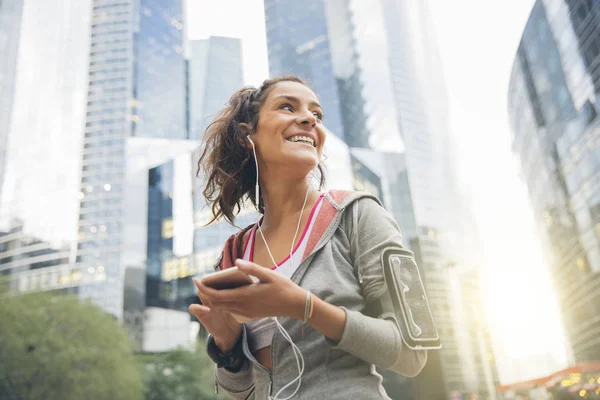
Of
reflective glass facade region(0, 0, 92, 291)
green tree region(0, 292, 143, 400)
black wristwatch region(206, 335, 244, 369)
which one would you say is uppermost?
reflective glass facade region(0, 0, 92, 291)

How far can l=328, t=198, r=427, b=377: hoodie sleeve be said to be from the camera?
0.94 meters

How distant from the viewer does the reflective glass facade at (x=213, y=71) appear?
217 ft

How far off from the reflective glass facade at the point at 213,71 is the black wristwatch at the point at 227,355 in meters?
64.0

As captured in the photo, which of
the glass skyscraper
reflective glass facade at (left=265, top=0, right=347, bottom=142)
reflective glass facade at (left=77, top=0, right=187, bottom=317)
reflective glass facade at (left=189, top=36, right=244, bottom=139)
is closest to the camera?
the glass skyscraper

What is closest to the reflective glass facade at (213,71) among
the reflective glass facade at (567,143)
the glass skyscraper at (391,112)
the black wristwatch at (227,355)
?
the glass skyscraper at (391,112)

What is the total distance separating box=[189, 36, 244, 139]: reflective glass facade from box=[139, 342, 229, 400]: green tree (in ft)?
131

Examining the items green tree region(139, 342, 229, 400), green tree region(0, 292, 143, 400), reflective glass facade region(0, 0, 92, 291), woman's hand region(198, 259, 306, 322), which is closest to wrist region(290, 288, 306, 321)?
woman's hand region(198, 259, 306, 322)

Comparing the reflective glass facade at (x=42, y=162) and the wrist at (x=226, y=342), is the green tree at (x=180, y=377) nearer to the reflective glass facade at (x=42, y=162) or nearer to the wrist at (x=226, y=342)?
the wrist at (x=226, y=342)

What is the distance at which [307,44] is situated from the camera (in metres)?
52.3

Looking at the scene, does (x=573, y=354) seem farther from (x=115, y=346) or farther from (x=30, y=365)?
(x=30, y=365)

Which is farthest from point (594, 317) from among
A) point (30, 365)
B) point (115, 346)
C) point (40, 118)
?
point (40, 118)

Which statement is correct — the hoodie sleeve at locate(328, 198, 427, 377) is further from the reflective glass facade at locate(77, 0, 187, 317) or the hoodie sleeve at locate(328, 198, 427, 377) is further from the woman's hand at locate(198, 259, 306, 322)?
the reflective glass facade at locate(77, 0, 187, 317)

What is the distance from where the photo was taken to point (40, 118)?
5981 centimetres

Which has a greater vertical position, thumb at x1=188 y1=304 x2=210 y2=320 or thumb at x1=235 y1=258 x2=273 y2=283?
thumb at x1=235 y1=258 x2=273 y2=283
